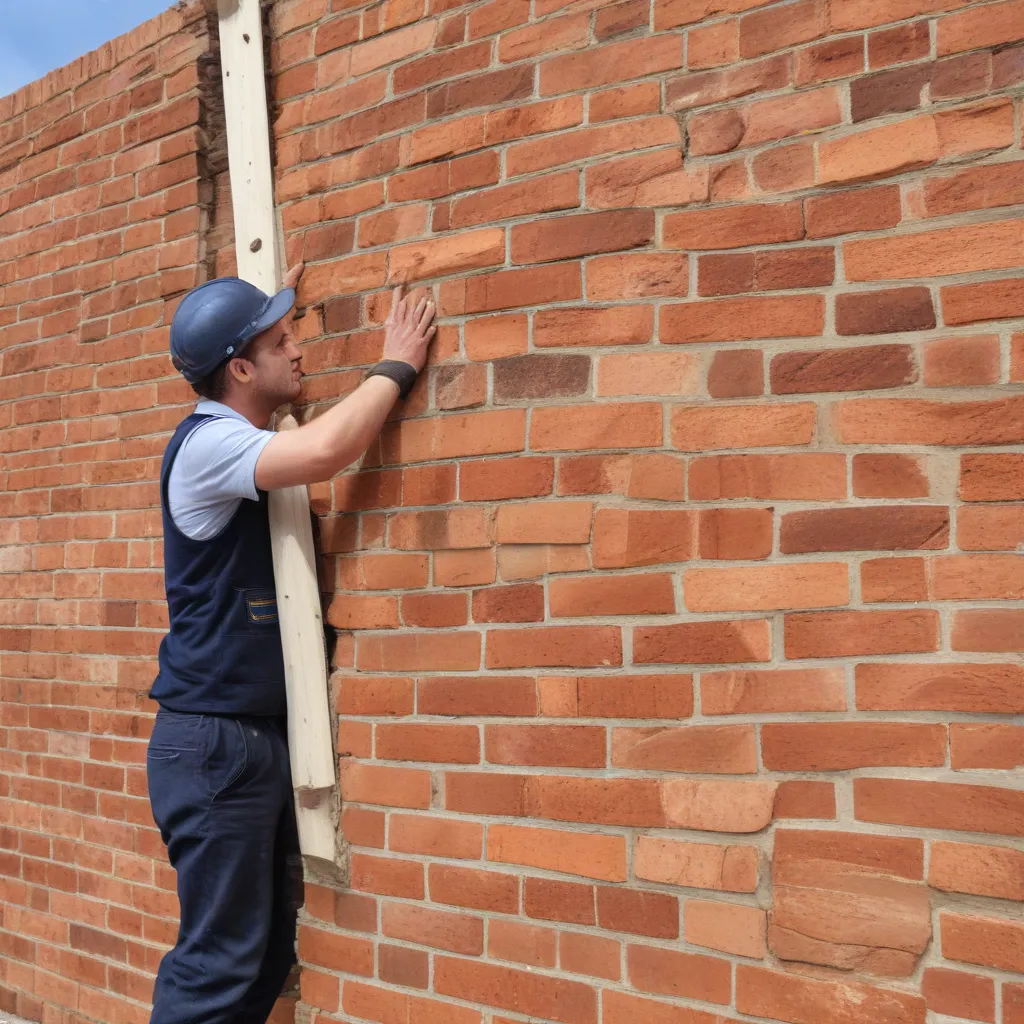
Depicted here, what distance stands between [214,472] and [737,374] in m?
1.21

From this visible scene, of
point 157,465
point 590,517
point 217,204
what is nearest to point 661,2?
point 590,517

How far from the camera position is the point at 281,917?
2535mm

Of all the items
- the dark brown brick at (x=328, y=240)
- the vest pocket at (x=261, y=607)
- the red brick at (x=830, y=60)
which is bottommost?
the vest pocket at (x=261, y=607)

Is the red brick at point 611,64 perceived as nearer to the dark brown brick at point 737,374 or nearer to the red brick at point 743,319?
Result: the red brick at point 743,319

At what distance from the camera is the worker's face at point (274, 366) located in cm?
244

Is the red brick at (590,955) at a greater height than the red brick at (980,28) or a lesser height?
lesser

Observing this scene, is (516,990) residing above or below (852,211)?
below

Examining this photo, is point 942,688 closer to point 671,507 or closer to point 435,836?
point 671,507

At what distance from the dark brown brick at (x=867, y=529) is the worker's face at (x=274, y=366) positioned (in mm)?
1266

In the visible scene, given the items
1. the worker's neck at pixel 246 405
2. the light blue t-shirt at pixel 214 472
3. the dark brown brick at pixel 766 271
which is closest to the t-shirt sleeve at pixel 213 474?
the light blue t-shirt at pixel 214 472

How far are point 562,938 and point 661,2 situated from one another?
1.99 m

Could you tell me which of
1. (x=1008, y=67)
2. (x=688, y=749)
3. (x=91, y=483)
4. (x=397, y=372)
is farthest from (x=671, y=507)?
(x=91, y=483)

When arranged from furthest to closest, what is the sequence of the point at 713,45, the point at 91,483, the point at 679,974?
the point at 91,483 → the point at 713,45 → the point at 679,974

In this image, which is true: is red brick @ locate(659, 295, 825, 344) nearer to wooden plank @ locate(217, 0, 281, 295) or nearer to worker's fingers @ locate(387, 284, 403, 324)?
worker's fingers @ locate(387, 284, 403, 324)
